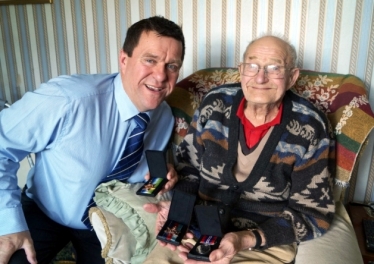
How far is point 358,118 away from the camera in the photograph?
4.03 ft

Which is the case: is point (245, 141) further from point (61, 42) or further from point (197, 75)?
point (61, 42)

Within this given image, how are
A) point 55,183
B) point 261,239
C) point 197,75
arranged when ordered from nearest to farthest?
point 261,239
point 55,183
point 197,75

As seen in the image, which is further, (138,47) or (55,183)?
(55,183)

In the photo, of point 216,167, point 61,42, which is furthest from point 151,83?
point 61,42

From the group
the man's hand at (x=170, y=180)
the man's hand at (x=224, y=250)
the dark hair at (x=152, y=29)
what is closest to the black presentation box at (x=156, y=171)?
the man's hand at (x=170, y=180)

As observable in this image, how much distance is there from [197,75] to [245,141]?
0.46 metres

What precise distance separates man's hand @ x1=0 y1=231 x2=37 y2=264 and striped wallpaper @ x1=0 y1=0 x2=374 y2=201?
1101 millimetres

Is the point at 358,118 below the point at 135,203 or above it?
above

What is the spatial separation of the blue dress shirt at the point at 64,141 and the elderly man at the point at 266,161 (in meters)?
0.29

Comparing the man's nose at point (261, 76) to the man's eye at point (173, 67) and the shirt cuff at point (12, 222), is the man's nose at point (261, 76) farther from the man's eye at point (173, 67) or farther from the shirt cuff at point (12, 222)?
the shirt cuff at point (12, 222)

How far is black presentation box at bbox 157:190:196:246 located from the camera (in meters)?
1.01

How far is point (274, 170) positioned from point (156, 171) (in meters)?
0.43

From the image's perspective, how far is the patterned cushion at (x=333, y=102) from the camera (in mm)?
1220

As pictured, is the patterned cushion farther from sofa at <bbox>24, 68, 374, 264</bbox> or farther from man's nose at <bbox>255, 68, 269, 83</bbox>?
man's nose at <bbox>255, 68, 269, 83</bbox>
